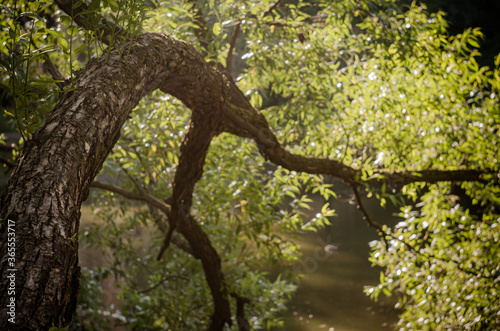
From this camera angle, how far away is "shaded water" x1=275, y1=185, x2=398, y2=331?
7.91m

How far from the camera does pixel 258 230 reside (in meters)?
3.80

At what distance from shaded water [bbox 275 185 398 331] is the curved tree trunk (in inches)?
237

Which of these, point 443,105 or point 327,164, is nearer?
point 327,164

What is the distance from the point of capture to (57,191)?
101 cm

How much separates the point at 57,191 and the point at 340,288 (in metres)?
8.96

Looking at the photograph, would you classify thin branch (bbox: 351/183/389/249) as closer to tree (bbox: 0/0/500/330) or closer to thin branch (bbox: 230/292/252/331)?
tree (bbox: 0/0/500/330)

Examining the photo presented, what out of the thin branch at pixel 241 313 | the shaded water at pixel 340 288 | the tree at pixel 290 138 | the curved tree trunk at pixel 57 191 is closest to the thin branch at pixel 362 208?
the tree at pixel 290 138

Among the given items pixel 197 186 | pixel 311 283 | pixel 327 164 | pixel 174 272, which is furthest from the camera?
pixel 311 283

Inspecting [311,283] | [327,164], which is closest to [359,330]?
[311,283]

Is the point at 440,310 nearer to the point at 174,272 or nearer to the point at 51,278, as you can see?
the point at 174,272

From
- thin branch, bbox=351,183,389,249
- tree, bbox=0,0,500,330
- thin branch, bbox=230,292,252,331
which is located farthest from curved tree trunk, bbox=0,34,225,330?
thin branch, bbox=230,292,252,331

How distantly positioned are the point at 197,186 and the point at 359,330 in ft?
15.8

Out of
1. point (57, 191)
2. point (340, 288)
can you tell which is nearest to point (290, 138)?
point (57, 191)

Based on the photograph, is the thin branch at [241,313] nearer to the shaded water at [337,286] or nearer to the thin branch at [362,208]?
the thin branch at [362,208]
